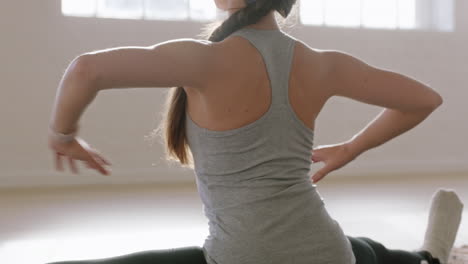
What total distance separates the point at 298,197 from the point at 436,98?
0.31 meters

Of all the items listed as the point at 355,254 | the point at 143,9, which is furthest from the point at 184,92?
the point at 143,9

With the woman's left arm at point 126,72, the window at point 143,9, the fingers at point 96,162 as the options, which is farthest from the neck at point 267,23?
the window at point 143,9

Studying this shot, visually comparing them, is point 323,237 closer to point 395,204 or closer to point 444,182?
point 395,204

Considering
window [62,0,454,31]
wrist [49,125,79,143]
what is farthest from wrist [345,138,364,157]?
window [62,0,454,31]

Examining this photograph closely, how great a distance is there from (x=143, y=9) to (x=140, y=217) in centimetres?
146

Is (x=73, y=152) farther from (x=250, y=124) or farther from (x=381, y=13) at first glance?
(x=381, y=13)

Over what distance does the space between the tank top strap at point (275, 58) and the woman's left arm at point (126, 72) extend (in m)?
0.08

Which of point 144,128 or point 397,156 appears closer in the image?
point 144,128

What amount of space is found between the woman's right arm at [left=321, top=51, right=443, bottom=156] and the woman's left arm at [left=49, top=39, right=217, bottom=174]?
22 centimetres

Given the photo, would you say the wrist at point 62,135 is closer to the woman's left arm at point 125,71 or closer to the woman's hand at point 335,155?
the woman's left arm at point 125,71

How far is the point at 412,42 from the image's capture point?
372cm

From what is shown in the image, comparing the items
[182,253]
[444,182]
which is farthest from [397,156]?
[182,253]

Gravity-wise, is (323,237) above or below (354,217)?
above

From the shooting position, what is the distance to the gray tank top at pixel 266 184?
768 mm
